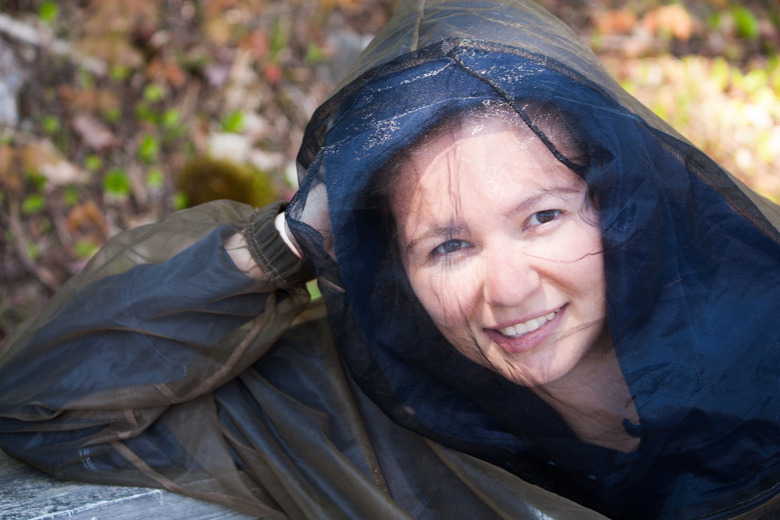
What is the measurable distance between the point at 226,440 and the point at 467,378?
0.65m

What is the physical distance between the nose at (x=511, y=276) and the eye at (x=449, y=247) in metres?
0.06

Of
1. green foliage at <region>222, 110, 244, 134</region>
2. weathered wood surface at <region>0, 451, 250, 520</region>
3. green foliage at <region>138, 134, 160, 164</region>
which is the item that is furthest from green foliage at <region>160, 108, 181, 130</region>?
weathered wood surface at <region>0, 451, 250, 520</region>

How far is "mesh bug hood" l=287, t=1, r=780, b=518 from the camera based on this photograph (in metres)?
1.33

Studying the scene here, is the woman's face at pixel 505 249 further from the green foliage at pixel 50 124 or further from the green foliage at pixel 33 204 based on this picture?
the green foliage at pixel 50 124

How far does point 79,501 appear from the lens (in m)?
1.65

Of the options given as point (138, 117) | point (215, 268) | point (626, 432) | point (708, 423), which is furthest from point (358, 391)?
point (138, 117)

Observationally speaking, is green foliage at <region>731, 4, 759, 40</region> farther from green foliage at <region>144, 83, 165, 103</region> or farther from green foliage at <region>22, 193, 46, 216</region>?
green foliage at <region>22, 193, 46, 216</region>

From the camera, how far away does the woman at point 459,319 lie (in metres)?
1.35

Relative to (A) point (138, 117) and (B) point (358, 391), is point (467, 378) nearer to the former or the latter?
(B) point (358, 391)

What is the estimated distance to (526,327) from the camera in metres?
1.43

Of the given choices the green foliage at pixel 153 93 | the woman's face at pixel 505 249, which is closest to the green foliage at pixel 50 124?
the green foliage at pixel 153 93

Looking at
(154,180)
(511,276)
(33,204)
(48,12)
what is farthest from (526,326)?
(48,12)

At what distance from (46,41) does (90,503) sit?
3.50 m

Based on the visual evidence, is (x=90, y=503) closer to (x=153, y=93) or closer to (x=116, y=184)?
(x=116, y=184)
